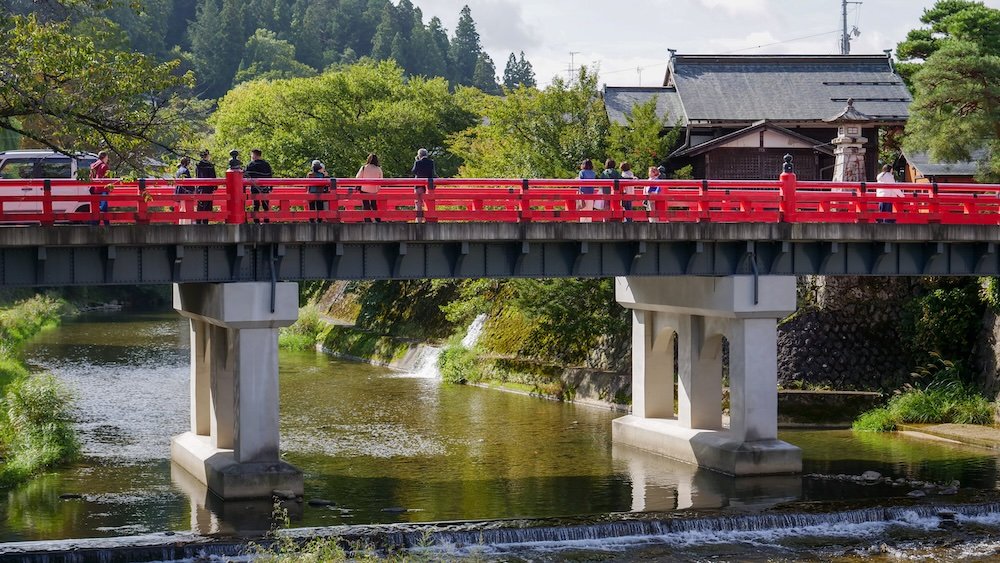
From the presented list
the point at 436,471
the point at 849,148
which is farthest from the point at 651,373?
the point at 849,148

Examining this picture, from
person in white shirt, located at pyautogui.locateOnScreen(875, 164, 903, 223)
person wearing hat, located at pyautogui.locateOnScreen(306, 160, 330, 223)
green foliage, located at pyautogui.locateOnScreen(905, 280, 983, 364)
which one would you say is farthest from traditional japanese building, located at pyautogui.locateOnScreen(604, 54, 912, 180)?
person wearing hat, located at pyautogui.locateOnScreen(306, 160, 330, 223)

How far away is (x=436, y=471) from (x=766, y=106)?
116ft

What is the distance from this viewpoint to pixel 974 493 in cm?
2994

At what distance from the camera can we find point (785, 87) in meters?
63.5

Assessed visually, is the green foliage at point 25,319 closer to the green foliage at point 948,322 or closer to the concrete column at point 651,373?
the concrete column at point 651,373

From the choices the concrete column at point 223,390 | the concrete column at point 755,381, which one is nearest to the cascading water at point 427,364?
the concrete column at point 223,390

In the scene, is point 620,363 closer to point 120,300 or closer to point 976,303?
point 976,303

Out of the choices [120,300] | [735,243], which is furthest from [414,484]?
[120,300]

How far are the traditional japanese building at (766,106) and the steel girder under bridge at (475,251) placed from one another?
76.4ft

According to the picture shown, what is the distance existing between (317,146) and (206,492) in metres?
40.9

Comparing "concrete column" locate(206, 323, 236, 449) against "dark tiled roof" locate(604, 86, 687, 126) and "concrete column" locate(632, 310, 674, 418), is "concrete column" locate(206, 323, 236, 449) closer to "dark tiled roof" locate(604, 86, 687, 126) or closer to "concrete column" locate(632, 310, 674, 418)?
"concrete column" locate(632, 310, 674, 418)

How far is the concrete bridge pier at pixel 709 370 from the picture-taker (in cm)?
3266

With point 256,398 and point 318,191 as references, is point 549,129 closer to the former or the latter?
point 318,191

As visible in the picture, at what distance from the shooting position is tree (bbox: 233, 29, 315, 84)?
163m
